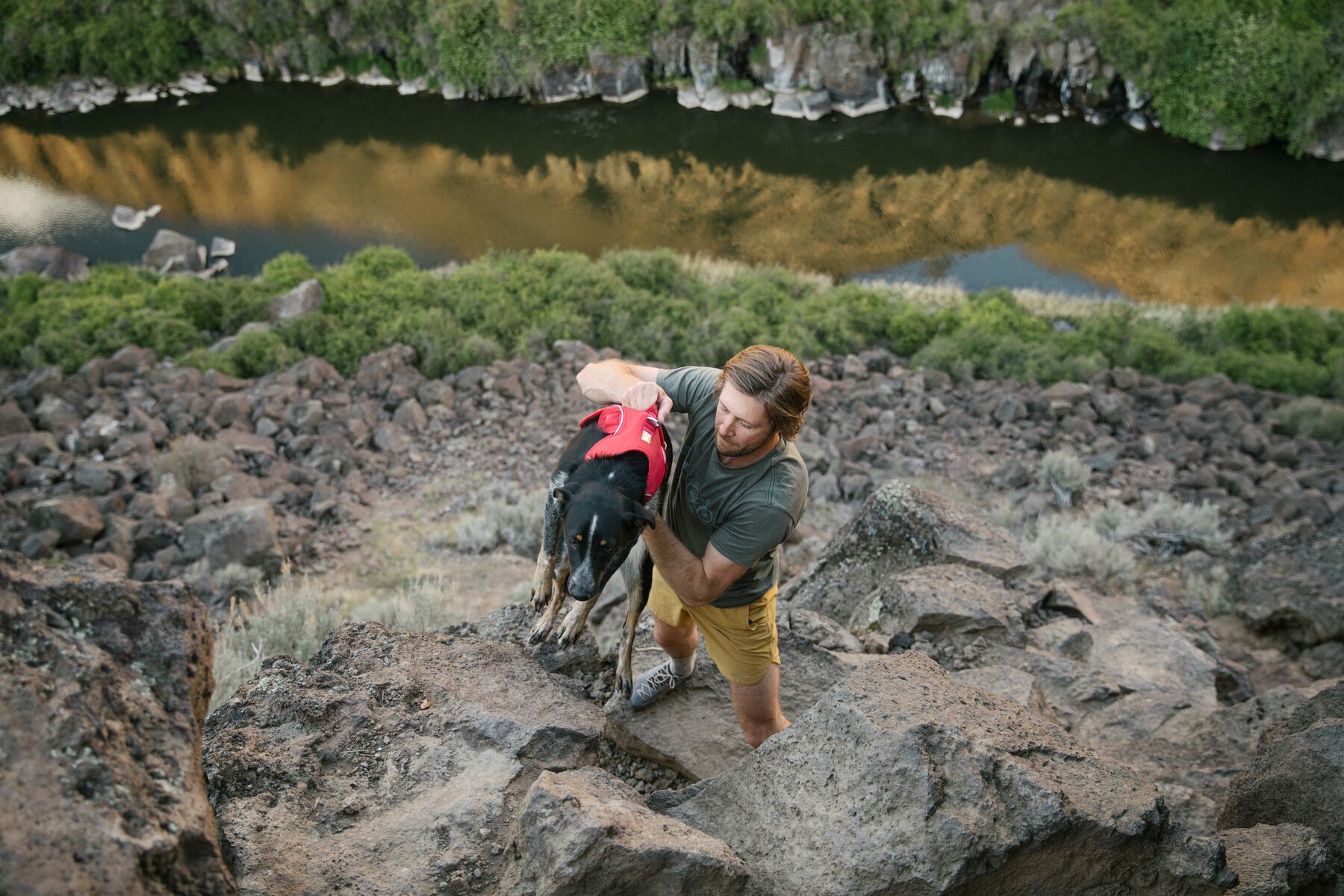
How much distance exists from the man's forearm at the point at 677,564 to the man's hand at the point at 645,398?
44 centimetres

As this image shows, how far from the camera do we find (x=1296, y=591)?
25.2ft

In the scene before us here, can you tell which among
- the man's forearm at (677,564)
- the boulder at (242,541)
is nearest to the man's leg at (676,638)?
the man's forearm at (677,564)

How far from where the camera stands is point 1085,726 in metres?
5.64

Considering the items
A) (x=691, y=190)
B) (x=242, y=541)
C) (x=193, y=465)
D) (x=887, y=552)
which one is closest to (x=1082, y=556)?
(x=887, y=552)

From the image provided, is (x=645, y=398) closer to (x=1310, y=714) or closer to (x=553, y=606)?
(x=553, y=606)

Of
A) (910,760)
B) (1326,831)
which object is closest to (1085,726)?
(1326,831)

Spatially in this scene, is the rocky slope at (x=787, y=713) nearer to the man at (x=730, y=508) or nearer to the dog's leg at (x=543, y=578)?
the dog's leg at (x=543, y=578)

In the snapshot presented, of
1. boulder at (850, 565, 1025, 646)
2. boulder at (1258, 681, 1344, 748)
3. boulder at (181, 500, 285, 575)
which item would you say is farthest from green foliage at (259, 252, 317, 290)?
boulder at (1258, 681, 1344, 748)

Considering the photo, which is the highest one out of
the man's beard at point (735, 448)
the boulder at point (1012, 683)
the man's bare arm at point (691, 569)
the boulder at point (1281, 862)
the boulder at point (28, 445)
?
the man's beard at point (735, 448)

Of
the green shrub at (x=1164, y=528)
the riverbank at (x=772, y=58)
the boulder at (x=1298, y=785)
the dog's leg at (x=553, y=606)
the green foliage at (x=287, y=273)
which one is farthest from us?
the riverbank at (x=772, y=58)

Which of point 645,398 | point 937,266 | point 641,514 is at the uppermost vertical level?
point 645,398

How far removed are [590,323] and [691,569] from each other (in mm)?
11110

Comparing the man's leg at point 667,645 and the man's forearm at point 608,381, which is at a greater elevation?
the man's forearm at point 608,381

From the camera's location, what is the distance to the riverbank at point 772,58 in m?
27.8
